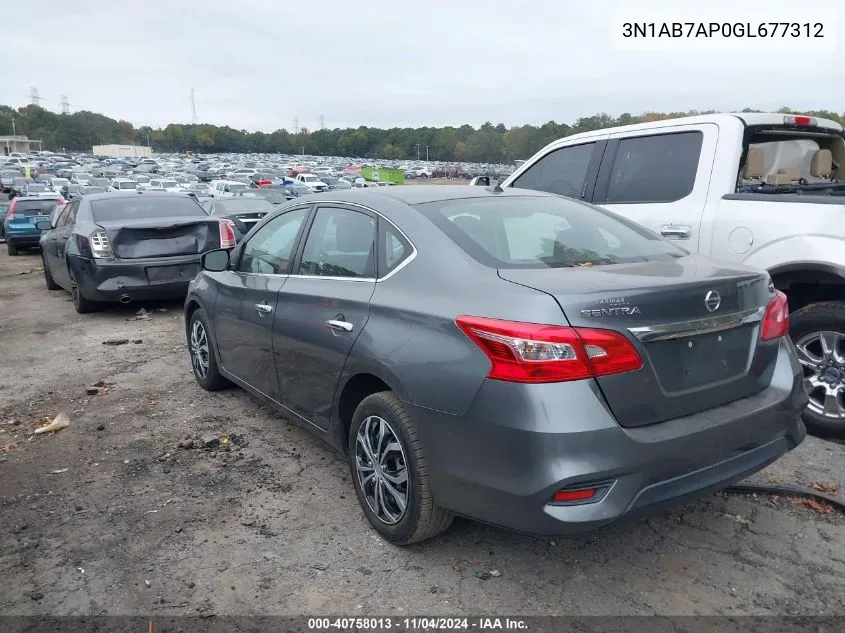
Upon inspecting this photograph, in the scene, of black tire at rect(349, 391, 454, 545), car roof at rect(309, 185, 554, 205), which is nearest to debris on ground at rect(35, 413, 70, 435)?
car roof at rect(309, 185, 554, 205)

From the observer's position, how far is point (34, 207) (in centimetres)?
1844

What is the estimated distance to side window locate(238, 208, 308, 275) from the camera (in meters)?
4.29

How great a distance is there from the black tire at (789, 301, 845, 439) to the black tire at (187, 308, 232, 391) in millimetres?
4099

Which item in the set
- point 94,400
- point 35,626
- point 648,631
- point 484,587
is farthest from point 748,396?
point 94,400

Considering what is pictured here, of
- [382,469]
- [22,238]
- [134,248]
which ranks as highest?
[134,248]

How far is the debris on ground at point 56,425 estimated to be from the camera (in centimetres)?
494

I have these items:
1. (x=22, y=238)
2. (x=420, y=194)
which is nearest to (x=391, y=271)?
(x=420, y=194)

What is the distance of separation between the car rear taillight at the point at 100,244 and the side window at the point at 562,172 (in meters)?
5.14

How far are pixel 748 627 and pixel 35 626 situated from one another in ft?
9.30

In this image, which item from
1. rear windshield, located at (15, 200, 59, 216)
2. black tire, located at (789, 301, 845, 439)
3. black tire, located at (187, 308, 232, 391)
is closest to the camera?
black tire, located at (789, 301, 845, 439)

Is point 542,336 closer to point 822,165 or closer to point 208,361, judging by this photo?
point 208,361

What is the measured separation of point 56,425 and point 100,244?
402cm

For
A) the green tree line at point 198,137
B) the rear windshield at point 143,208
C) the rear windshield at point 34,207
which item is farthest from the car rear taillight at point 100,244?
the green tree line at point 198,137

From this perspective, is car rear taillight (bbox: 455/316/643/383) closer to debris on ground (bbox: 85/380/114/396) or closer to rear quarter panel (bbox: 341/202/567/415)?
rear quarter panel (bbox: 341/202/567/415)
